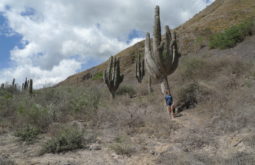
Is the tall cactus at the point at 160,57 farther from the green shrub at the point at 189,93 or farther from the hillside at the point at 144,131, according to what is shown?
the hillside at the point at 144,131

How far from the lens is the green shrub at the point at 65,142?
581 centimetres

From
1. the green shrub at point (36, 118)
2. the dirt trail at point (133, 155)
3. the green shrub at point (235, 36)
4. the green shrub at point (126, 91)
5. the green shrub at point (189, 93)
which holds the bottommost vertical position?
the dirt trail at point (133, 155)

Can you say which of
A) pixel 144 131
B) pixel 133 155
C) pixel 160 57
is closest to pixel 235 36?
pixel 160 57

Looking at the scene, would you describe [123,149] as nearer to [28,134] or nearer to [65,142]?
[65,142]

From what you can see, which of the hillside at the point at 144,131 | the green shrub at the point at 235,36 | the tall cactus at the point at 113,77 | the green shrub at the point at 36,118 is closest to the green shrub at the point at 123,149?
the hillside at the point at 144,131

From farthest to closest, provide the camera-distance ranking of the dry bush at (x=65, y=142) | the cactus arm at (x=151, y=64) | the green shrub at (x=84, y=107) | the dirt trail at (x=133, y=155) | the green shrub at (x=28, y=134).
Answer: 1. the cactus arm at (x=151, y=64)
2. the green shrub at (x=84, y=107)
3. the green shrub at (x=28, y=134)
4. the dry bush at (x=65, y=142)
5. the dirt trail at (x=133, y=155)

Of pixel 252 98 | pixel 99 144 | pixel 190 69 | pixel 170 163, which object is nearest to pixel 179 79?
pixel 190 69

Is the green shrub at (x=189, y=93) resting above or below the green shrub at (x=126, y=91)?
below

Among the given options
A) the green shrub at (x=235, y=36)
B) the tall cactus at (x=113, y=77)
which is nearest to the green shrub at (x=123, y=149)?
the tall cactus at (x=113, y=77)

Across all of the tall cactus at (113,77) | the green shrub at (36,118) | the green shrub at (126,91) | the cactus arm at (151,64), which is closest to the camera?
the green shrub at (36,118)

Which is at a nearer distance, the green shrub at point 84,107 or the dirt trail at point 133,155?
Result: the dirt trail at point 133,155

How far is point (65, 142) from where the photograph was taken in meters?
6.06

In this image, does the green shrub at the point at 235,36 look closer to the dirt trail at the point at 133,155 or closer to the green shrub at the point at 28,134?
the dirt trail at the point at 133,155

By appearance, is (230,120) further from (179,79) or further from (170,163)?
(179,79)
